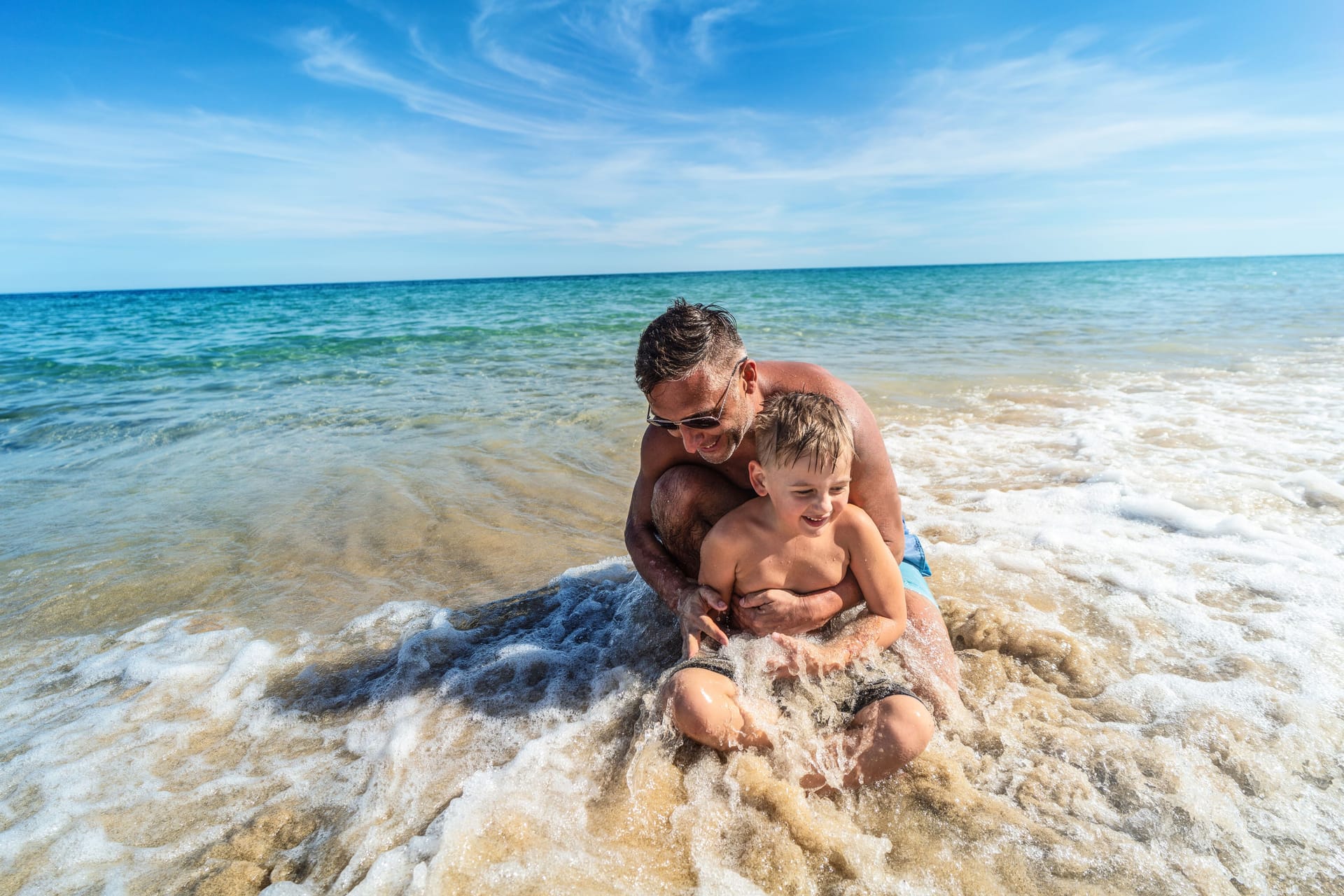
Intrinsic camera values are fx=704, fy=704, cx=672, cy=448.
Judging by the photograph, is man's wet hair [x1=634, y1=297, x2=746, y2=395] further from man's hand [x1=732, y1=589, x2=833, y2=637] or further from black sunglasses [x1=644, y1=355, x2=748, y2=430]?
man's hand [x1=732, y1=589, x2=833, y2=637]

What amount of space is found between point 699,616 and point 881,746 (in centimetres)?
75

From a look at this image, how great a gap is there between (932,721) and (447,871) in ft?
4.95

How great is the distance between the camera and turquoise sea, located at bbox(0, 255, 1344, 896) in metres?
1.94

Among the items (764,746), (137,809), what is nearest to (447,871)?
(764,746)

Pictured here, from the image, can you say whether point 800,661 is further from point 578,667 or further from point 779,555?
point 578,667

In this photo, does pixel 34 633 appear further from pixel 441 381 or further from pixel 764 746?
pixel 441 381

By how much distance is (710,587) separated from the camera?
265cm

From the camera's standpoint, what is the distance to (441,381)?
9977mm

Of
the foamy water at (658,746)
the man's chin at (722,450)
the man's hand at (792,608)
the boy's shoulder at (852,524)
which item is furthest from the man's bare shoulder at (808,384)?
the foamy water at (658,746)

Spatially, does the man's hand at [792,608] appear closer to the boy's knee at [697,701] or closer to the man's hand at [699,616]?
the man's hand at [699,616]

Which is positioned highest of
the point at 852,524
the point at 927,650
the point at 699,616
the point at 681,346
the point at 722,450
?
the point at 681,346

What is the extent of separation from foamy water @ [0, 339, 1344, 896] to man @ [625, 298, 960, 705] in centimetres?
24

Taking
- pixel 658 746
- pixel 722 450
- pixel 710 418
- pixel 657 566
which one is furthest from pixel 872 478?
pixel 658 746

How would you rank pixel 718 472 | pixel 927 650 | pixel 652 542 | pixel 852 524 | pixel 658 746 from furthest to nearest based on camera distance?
pixel 652 542 → pixel 718 472 → pixel 927 650 → pixel 852 524 → pixel 658 746
